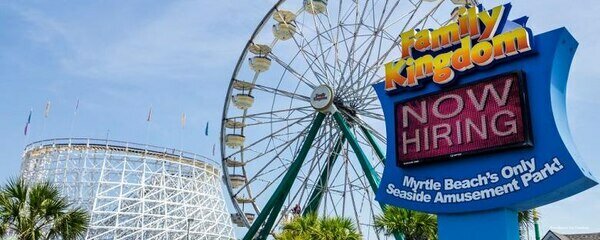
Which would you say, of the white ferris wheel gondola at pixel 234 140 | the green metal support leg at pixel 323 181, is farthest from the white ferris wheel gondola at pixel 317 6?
the white ferris wheel gondola at pixel 234 140

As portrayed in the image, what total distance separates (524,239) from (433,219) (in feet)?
31.8

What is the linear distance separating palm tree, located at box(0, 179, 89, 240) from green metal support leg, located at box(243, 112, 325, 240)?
15.9m

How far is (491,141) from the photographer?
16391 mm

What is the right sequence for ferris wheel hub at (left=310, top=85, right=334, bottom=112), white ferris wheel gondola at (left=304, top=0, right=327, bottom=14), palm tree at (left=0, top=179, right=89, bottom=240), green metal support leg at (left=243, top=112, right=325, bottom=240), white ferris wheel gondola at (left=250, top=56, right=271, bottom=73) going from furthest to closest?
1. white ferris wheel gondola at (left=250, top=56, right=271, bottom=73)
2. white ferris wheel gondola at (left=304, top=0, right=327, bottom=14)
3. green metal support leg at (left=243, top=112, right=325, bottom=240)
4. ferris wheel hub at (left=310, top=85, right=334, bottom=112)
5. palm tree at (left=0, top=179, right=89, bottom=240)

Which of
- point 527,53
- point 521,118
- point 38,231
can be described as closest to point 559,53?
point 527,53

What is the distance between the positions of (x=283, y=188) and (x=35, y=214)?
16856 mm

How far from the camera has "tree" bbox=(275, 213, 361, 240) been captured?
21.3m

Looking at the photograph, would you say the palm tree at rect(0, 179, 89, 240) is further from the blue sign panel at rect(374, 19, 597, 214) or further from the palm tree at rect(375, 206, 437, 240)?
the palm tree at rect(375, 206, 437, 240)

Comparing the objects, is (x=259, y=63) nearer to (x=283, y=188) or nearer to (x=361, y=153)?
(x=283, y=188)

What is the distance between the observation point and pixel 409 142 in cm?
1831

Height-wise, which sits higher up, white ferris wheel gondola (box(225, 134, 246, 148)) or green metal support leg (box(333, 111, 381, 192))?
white ferris wheel gondola (box(225, 134, 246, 148))

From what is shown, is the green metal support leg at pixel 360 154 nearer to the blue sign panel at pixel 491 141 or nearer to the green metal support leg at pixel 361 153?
the green metal support leg at pixel 361 153


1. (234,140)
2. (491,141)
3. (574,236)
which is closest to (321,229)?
(491,141)

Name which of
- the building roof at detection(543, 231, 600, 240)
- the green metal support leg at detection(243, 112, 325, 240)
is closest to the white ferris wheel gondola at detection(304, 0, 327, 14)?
the green metal support leg at detection(243, 112, 325, 240)
